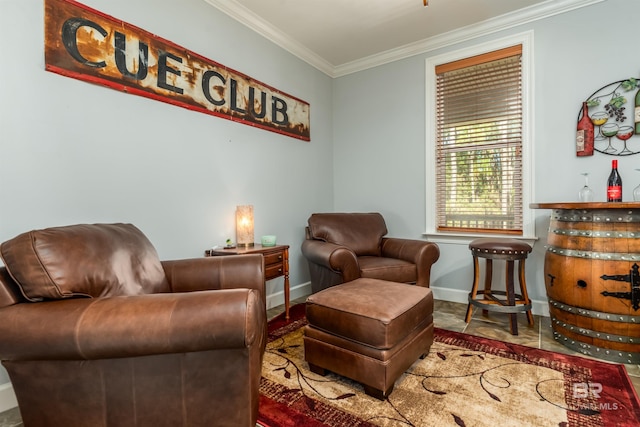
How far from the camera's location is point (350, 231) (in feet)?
9.91

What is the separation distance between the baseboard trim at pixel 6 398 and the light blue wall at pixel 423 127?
3.10 meters

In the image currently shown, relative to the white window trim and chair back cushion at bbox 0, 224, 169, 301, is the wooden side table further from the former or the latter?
the white window trim

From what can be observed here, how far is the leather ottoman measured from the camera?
4.78 ft

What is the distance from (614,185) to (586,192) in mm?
175

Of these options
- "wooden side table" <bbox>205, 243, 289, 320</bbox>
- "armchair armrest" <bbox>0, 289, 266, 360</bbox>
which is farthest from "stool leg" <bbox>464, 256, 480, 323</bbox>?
"armchair armrest" <bbox>0, 289, 266, 360</bbox>

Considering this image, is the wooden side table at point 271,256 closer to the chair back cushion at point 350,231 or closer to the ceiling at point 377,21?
the chair back cushion at point 350,231

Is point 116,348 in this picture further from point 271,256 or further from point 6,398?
point 271,256

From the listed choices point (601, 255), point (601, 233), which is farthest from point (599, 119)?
point (601, 255)

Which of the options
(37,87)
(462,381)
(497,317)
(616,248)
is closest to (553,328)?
(497,317)

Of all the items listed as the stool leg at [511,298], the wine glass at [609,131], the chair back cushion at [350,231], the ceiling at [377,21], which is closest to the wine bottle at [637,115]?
the wine glass at [609,131]

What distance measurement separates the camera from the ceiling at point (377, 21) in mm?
2580

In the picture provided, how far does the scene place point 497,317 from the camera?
8.57ft

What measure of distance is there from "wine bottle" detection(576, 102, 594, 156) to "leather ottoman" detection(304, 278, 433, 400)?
6.21 feet

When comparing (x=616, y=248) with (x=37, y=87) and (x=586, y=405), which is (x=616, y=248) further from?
(x=37, y=87)
